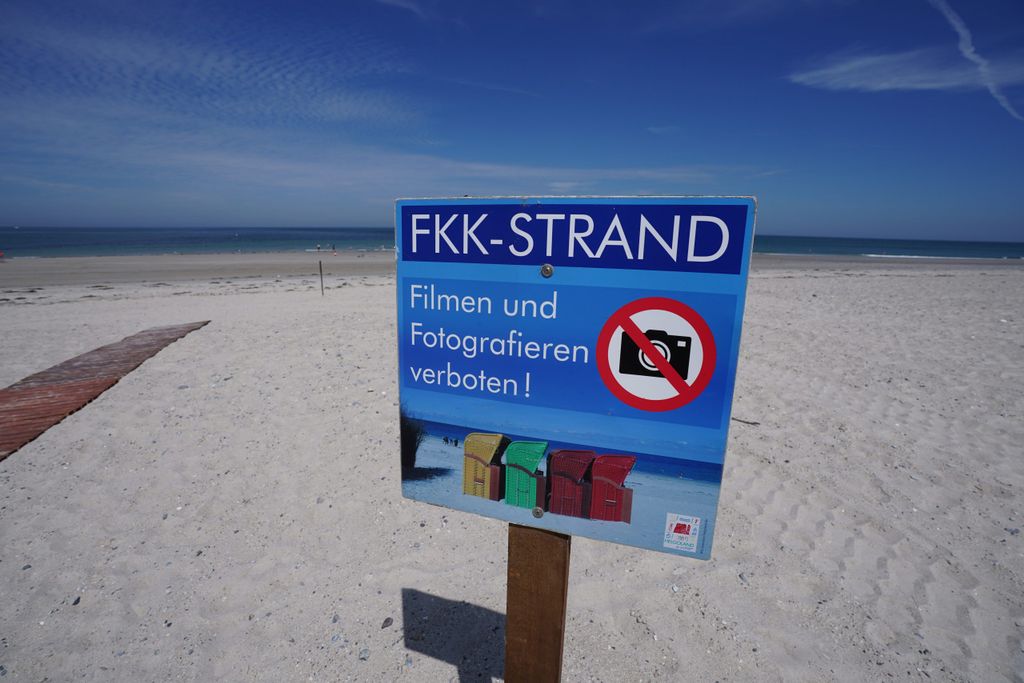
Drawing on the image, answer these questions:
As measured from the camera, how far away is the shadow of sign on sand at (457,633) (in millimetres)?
2855

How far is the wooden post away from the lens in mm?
1732

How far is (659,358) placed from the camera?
4.72 feet

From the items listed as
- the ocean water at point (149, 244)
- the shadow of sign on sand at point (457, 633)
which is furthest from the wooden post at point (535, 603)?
the ocean water at point (149, 244)

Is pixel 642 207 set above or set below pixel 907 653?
above

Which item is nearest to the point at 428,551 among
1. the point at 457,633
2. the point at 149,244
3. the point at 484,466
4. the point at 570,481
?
the point at 457,633

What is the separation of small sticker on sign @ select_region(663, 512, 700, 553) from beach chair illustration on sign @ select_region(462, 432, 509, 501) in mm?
538

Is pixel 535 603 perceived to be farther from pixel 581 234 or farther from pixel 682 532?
pixel 581 234

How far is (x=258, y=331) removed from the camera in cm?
976

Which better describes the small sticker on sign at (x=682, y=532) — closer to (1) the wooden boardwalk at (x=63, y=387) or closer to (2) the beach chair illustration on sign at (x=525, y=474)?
(2) the beach chair illustration on sign at (x=525, y=474)

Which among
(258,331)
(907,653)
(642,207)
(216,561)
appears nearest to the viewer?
(642,207)

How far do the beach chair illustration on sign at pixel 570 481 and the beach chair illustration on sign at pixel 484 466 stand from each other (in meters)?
0.17

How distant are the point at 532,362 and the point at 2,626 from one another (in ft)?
12.6

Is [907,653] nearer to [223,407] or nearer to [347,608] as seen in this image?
[347,608]

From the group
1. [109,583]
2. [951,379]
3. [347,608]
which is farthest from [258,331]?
[951,379]
